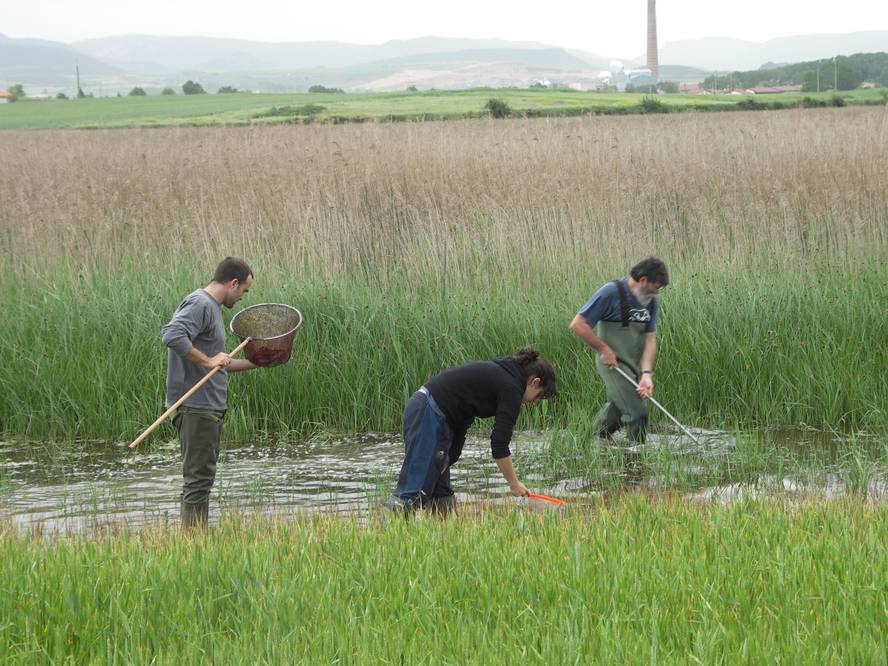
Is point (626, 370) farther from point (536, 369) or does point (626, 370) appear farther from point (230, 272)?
point (230, 272)

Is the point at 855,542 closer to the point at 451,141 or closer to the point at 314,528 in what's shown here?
the point at 314,528

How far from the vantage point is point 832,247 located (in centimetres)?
1080

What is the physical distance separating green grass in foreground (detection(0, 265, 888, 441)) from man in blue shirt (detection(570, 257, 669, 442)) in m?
0.57

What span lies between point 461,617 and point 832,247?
26.4 feet

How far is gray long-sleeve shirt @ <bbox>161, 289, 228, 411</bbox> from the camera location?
6.05 metres

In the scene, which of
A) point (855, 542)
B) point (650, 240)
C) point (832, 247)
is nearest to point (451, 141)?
point (650, 240)

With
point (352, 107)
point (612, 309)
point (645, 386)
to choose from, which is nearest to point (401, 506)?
point (645, 386)

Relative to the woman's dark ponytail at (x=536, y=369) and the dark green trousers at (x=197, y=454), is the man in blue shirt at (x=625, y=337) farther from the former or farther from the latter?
the dark green trousers at (x=197, y=454)

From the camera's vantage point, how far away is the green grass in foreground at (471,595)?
147 inches

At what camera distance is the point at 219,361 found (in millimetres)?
5984

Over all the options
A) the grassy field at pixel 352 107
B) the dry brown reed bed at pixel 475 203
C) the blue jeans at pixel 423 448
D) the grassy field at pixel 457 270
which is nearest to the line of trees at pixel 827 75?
the grassy field at pixel 352 107

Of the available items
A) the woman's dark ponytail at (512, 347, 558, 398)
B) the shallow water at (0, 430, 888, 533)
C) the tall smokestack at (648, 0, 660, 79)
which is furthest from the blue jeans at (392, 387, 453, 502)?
the tall smokestack at (648, 0, 660, 79)

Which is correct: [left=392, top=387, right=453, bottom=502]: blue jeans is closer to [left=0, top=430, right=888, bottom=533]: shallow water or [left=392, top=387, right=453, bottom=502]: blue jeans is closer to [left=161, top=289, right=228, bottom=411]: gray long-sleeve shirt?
[left=0, top=430, right=888, bottom=533]: shallow water

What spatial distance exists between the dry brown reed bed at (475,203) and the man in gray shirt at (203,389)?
4.44 m
